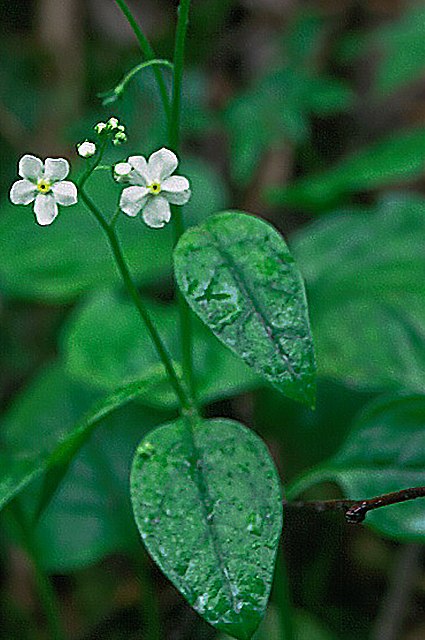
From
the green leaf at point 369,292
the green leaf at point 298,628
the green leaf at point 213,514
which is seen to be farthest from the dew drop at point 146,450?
the green leaf at point 298,628

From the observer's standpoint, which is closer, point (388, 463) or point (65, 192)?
point (65, 192)

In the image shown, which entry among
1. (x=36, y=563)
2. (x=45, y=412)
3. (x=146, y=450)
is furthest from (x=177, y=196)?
(x=45, y=412)

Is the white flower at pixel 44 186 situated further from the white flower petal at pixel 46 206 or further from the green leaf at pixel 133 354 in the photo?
the green leaf at pixel 133 354

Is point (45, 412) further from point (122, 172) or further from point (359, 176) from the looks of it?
point (122, 172)

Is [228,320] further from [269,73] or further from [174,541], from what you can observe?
[269,73]

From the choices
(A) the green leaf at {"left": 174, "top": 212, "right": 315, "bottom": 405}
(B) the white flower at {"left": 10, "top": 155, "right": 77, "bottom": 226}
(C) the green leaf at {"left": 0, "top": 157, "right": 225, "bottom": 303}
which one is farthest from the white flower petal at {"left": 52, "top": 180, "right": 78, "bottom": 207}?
(C) the green leaf at {"left": 0, "top": 157, "right": 225, "bottom": 303}

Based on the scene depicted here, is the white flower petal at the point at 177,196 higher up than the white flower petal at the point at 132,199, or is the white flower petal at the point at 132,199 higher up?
the white flower petal at the point at 132,199

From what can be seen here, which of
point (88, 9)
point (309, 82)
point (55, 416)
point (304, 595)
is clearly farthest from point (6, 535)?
point (88, 9)

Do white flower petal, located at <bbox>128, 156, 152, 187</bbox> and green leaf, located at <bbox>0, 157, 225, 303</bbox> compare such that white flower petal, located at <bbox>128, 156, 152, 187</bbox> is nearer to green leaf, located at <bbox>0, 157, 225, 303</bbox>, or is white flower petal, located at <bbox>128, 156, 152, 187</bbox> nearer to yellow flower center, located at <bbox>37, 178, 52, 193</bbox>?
yellow flower center, located at <bbox>37, 178, 52, 193</bbox>
